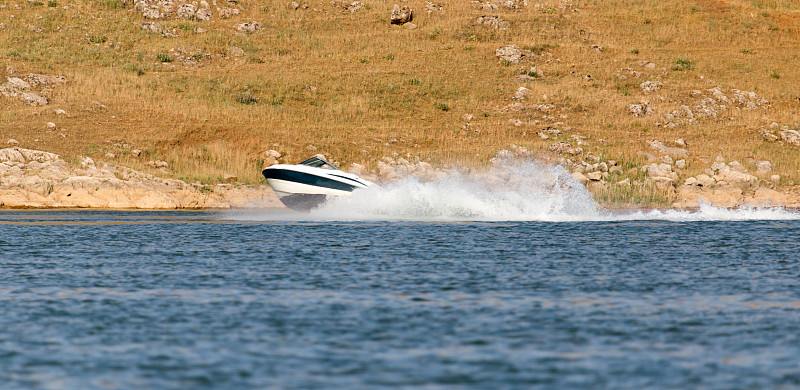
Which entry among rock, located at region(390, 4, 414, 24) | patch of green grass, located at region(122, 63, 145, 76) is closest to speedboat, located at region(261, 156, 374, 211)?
patch of green grass, located at region(122, 63, 145, 76)

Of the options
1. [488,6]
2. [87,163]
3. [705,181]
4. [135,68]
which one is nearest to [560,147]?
[705,181]

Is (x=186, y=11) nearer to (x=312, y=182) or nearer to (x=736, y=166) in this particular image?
(x=312, y=182)

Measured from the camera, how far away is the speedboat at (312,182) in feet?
115

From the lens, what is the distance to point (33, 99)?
53938mm

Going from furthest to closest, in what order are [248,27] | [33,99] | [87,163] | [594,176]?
1. [248,27]
2. [33,99]
3. [594,176]
4. [87,163]

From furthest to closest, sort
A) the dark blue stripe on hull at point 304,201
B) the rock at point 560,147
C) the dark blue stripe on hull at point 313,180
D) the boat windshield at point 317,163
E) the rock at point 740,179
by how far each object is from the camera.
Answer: the rock at point 560,147 → the rock at point 740,179 → the boat windshield at point 317,163 → the dark blue stripe on hull at point 304,201 → the dark blue stripe on hull at point 313,180

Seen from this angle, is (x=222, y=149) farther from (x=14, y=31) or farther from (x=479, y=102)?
(x=14, y=31)

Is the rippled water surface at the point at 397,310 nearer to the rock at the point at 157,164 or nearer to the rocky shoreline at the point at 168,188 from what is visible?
the rocky shoreline at the point at 168,188

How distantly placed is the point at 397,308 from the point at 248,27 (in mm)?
65213

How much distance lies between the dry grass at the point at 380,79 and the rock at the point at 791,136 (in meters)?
1.68

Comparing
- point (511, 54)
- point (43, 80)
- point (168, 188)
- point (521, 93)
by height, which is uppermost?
point (511, 54)

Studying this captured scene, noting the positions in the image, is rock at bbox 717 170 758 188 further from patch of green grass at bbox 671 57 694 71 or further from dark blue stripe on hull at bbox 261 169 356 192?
patch of green grass at bbox 671 57 694 71

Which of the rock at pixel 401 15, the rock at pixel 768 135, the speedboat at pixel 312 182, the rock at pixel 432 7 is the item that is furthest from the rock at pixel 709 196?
the rock at pixel 432 7

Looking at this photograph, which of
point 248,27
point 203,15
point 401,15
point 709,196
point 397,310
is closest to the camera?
point 397,310
